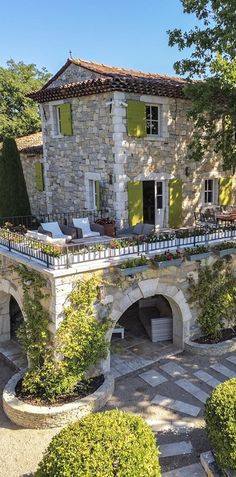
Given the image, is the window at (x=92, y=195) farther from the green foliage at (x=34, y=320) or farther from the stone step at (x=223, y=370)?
the stone step at (x=223, y=370)

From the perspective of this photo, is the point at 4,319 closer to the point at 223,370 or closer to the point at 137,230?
the point at 137,230

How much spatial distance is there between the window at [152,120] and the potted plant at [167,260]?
17.7 ft

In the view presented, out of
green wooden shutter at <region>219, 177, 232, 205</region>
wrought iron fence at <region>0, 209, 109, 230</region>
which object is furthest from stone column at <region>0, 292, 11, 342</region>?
green wooden shutter at <region>219, 177, 232, 205</region>

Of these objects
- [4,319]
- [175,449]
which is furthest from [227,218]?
[4,319]

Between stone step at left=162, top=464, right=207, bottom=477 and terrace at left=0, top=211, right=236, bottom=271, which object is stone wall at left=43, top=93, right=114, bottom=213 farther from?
stone step at left=162, top=464, right=207, bottom=477

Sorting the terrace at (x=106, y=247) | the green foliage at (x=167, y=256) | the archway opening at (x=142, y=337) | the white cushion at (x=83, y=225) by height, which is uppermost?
the white cushion at (x=83, y=225)

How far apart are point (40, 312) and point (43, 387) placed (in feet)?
5.79

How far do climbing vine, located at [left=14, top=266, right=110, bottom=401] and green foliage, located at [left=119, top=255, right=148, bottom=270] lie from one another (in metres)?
0.82

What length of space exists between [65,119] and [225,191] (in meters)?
7.11

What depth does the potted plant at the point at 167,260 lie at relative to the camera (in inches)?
404

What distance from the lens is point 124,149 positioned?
43.4ft

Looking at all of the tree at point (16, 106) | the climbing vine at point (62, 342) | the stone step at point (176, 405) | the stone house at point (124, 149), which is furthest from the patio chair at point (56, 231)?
the tree at point (16, 106)

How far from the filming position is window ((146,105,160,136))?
1380cm

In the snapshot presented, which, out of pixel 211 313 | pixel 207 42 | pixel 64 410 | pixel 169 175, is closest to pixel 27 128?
pixel 169 175
